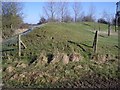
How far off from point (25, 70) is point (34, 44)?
4844 millimetres

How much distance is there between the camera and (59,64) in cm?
2125

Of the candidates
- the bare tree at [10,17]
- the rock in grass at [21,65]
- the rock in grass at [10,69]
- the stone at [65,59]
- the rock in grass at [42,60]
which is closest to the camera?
the rock in grass at [10,69]

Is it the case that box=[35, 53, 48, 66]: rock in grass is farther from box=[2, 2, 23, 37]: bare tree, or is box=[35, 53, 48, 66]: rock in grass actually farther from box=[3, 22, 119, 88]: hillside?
box=[2, 2, 23, 37]: bare tree

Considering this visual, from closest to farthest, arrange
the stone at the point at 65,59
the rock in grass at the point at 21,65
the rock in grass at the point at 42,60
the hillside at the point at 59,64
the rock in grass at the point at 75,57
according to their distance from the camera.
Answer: the hillside at the point at 59,64 → the rock in grass at the point at 21,65 → the rock in grass at the point at 42,60 → the stone at the point at 65,59 → the rock in grass at the point at 75,57

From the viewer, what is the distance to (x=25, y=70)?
67.3 ft

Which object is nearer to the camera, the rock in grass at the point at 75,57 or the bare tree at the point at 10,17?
the rock in grass at the point at 75,57

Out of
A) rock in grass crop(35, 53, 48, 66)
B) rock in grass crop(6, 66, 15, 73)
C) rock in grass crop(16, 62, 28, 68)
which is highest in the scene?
rock in grass crop(35, 53, 48, 66)

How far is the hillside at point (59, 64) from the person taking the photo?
63.1 feet

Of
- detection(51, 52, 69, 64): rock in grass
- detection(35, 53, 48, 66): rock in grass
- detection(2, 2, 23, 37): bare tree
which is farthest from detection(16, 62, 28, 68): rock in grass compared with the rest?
detection(2, 2, 23, 37): bare tree

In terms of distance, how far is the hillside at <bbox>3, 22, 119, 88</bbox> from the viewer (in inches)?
757

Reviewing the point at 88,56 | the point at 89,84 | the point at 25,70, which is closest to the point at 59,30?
the point at 88,56

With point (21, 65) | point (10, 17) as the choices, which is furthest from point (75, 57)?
point (10, 17)

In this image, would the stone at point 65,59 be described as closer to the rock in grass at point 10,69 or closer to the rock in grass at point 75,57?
the rock in grass at point 75,57

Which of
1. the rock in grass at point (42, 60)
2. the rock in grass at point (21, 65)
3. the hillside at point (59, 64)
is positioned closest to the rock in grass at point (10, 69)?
the hillside at point (59, 64)
